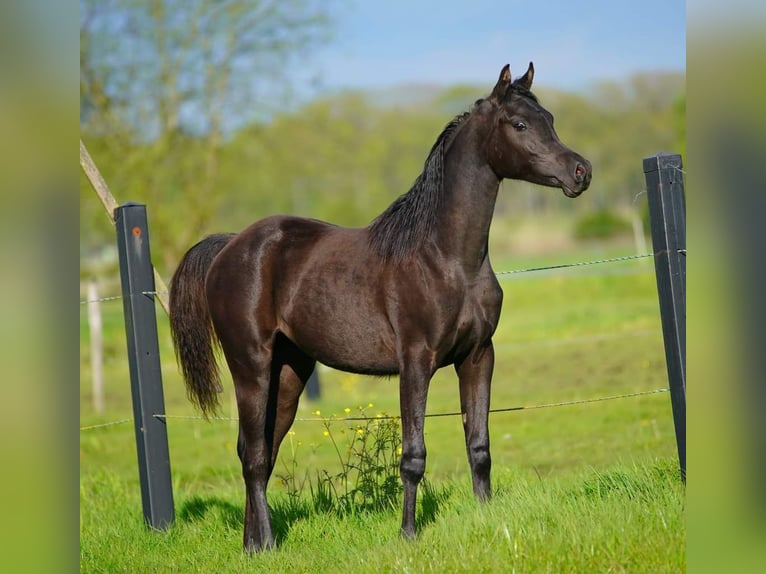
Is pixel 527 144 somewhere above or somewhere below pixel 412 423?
above

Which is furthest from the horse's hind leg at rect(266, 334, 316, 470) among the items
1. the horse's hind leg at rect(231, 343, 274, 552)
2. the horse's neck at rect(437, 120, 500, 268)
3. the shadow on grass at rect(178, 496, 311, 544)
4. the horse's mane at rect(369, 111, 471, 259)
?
the horse's neck at rect(437, 120, 500, 268)

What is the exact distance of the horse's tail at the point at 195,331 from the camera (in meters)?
5.13

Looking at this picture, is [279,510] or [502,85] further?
[279,510]

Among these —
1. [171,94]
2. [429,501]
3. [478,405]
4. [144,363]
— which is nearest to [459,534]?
[478,405]

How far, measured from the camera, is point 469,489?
491cm

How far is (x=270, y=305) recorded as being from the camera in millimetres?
4684

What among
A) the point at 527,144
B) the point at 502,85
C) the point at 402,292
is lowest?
the point at 402,292

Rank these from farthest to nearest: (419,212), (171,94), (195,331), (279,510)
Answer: (171,94)
(279,510)
(195,331)
(419,212)

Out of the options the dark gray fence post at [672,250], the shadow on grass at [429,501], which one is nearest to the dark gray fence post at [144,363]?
the shadow on grass at [429,501]

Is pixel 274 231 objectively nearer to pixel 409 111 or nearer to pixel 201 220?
pixel 201 220

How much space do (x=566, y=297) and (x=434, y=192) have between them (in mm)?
16793

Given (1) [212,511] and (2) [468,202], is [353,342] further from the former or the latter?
(1) [212,511]

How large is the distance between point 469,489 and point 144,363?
2131mm
